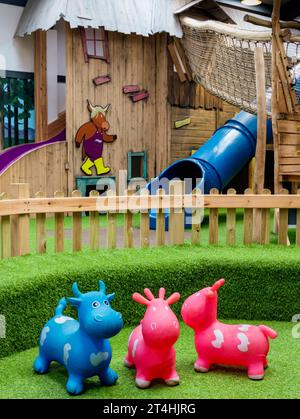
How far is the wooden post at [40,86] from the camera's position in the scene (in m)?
11.3

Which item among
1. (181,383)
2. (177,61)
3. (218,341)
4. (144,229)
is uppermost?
(177,61)

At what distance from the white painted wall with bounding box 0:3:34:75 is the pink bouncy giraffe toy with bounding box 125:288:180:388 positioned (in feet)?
28.9

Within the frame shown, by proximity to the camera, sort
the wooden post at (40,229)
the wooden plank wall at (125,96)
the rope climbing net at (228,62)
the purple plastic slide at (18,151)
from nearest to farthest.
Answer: the wooden post at (40,229)
the rope climbing net at (228,62)
the purple plastic slide at (18,151)
the wooden plank wall at (125,96)

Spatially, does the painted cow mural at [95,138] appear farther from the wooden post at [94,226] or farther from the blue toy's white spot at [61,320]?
the blue toy's white spot at [61,320]

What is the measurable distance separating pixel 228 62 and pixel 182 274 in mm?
5078

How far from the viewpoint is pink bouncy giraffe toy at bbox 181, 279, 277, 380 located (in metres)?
3.69

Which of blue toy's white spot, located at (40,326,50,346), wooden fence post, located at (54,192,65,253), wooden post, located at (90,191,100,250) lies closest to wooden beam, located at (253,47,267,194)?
wooden post, located at (90,191,100,250)

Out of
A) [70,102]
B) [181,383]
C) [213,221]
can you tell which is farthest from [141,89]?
[181,383]

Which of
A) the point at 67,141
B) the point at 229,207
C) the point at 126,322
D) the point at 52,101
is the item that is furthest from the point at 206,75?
the point at 126,322

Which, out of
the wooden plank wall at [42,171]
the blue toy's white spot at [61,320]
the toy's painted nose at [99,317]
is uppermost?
the wooden plank wall at [42,171]

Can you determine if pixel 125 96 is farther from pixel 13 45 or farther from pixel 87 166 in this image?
pixel 13 45

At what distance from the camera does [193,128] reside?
1211 centimetres

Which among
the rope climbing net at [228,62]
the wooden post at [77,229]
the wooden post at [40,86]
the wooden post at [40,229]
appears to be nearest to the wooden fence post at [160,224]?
the wooden post at [77,229]
